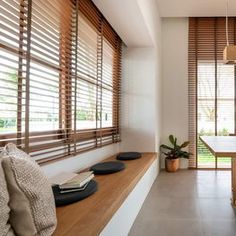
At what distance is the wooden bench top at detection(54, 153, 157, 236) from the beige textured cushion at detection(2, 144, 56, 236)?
0.20 meters

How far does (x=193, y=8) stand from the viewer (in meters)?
4.99

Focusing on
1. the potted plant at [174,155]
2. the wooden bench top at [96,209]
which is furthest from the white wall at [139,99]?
the wooden bench top at [96,209]

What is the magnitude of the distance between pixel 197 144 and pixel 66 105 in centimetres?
368

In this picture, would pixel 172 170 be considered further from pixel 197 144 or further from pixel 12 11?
pixel 12 11

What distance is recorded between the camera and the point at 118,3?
3059 millimetres

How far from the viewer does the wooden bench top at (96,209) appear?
1.42m

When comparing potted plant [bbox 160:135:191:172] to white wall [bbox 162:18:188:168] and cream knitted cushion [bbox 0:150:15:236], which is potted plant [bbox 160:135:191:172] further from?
cream knitted cushion [bbox 0:150:15:236]

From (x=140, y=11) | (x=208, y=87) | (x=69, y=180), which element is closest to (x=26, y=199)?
(x=69, y=180)

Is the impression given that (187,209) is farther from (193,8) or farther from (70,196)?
(193,8)

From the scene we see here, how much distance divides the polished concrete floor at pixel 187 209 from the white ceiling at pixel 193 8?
303 cm

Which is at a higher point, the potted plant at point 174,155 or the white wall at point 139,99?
the white wall at point 139,99

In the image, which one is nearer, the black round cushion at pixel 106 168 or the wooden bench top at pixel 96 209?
the wooden bench top at pixel 96 209

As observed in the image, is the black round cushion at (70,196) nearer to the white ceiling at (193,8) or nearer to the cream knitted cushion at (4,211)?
the cream knitted cushion at (4,211)

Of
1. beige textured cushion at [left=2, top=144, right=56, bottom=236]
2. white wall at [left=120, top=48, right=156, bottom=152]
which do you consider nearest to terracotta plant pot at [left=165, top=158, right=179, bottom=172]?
white wall at [left=120, top=48, right=156, bottom=152]
